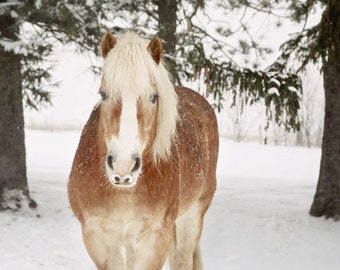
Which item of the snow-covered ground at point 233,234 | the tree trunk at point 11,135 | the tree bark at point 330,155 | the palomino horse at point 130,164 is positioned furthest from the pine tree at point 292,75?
the palomino horse at point 130,164

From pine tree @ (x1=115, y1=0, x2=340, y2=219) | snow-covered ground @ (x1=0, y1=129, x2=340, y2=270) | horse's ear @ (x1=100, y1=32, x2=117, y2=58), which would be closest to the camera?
horse's ear @ (x1=100, y1=32, x2=117, y2=58)

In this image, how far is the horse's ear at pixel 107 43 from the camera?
328 centimetres

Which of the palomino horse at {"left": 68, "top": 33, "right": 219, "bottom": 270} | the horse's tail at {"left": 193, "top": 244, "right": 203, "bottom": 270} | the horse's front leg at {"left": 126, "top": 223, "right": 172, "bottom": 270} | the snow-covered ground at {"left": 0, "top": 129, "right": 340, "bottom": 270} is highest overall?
the palomino horse at {"left": 68, "top": 33, "right": 219, "bottom": 270}

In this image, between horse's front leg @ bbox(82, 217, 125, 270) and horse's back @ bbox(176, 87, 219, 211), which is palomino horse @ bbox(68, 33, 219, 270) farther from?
horse's back @ bbox(176, 87, 219, 211)

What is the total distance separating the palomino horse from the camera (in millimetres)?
2904

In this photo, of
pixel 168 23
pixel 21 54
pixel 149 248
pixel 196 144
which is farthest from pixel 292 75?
pixel 149 248

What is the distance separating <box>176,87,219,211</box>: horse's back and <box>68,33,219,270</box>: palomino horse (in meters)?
0.49

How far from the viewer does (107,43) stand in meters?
3.31

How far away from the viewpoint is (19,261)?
5.78 meters

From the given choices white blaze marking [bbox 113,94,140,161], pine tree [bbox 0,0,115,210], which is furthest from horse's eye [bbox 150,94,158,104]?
pine tree [bbox 0,0,115,210]

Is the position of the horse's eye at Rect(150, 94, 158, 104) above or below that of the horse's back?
above

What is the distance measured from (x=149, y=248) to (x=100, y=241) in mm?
337

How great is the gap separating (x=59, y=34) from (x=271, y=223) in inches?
186

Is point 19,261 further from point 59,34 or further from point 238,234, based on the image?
point 59,34
